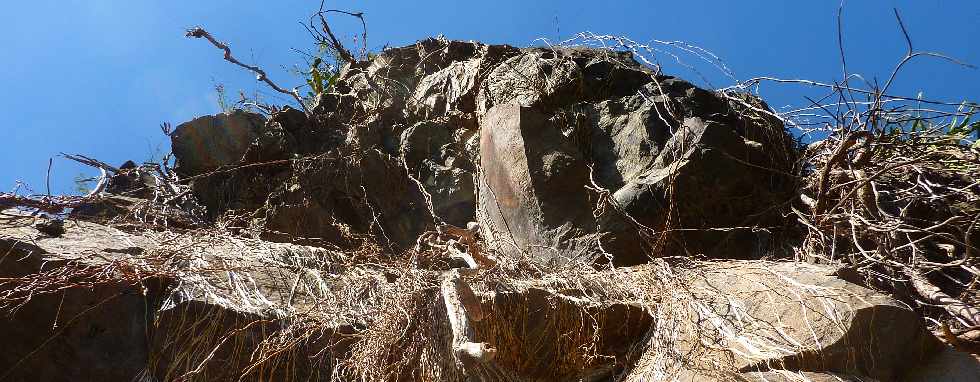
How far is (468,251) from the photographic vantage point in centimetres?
450

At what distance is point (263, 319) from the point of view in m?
3.61

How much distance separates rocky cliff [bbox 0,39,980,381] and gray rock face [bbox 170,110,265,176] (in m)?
0.02

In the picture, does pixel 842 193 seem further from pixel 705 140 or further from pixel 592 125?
pixel 592 125

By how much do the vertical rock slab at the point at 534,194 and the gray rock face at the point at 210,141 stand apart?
2.65 m

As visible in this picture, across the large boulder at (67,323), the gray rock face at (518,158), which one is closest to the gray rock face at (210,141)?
the gray rock face at (518,158)

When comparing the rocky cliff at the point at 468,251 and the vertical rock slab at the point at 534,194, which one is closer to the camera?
the rocky cliff at the point at 468,251

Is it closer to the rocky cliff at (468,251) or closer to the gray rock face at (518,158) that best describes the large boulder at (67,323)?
the rocky cliff at (468,251)

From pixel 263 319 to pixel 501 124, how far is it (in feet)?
7.76

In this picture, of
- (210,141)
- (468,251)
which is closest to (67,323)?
(468,251)

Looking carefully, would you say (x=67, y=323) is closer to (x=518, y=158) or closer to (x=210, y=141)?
(x=518, y=158)

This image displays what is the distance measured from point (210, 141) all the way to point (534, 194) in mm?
3423

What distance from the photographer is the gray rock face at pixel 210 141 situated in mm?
6688

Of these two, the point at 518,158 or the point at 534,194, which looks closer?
the point at 534,194

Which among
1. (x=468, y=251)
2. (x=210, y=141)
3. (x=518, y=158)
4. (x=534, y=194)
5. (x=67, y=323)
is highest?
(x=210, y=141)
